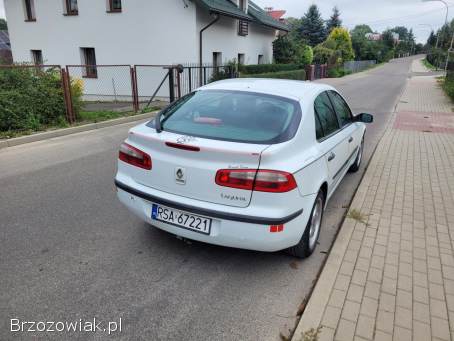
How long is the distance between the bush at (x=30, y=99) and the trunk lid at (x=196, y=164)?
6.66 metres

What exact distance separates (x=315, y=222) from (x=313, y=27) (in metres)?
53.1

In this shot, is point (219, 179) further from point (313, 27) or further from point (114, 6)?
point (313, 27)

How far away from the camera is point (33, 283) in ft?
9.82

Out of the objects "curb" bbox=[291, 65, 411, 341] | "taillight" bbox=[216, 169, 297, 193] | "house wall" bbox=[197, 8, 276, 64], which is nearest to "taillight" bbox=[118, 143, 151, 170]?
"taillight" bbox=[216, 169, 297, 193]

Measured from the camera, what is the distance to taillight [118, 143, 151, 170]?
321cm

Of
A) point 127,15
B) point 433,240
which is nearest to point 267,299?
point 433,240

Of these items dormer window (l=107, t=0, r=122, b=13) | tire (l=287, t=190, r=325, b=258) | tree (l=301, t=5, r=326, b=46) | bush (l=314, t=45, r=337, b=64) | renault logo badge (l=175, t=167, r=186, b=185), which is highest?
tree (l=301, t=5, r=326, b=46)

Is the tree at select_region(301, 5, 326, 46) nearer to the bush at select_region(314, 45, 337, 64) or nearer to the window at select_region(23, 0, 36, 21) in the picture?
the bush at select_region(314, 45, 337, 64)

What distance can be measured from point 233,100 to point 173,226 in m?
1.36

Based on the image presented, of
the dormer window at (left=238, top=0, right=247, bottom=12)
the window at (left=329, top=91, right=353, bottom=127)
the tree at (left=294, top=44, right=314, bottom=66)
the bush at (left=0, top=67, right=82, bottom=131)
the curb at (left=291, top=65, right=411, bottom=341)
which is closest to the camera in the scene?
the curb at (left=291, top=65, right=411, bottom=341)

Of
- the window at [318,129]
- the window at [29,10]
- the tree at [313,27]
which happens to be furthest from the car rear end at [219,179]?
the tree at [313,27]

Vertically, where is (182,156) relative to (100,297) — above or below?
above

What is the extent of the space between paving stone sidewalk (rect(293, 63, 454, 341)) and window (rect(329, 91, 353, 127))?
1.08m

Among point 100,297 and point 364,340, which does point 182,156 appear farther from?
point 364,340
